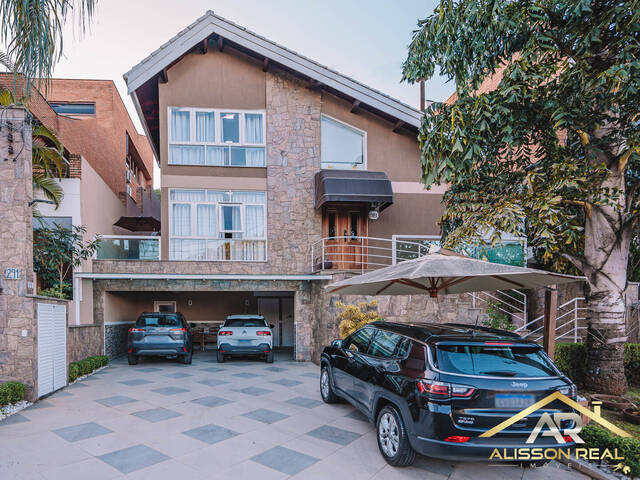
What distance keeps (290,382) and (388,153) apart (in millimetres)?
8444

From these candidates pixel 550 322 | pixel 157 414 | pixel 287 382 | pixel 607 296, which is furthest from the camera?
pixel 287 382

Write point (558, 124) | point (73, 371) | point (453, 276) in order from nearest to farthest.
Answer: point (453, 276) → point (558, 124) → point (73, 371)

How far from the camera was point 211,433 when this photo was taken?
539cm

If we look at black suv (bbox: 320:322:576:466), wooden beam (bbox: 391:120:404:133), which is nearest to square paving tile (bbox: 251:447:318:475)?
black suv (bbox: 320:322:576:466)

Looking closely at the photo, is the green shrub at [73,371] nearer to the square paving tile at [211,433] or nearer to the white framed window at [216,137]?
the square paving tile at [211,433]

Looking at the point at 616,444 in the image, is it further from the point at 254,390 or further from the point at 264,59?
the point at 264,59

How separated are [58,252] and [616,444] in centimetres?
1168

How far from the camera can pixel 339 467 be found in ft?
14.4

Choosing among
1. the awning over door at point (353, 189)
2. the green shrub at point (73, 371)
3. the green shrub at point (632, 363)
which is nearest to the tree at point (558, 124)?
the green shrub at point (632, 363)

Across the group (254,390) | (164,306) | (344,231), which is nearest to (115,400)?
(254,390)

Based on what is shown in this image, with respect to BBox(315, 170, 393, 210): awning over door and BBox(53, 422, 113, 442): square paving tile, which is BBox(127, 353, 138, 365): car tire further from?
BBox(315, 170, 393, 210): awning over door

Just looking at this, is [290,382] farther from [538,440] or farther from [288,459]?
[538,440]

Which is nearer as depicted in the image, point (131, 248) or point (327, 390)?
point (327, 390)

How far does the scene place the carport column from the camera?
11828 millimetres
